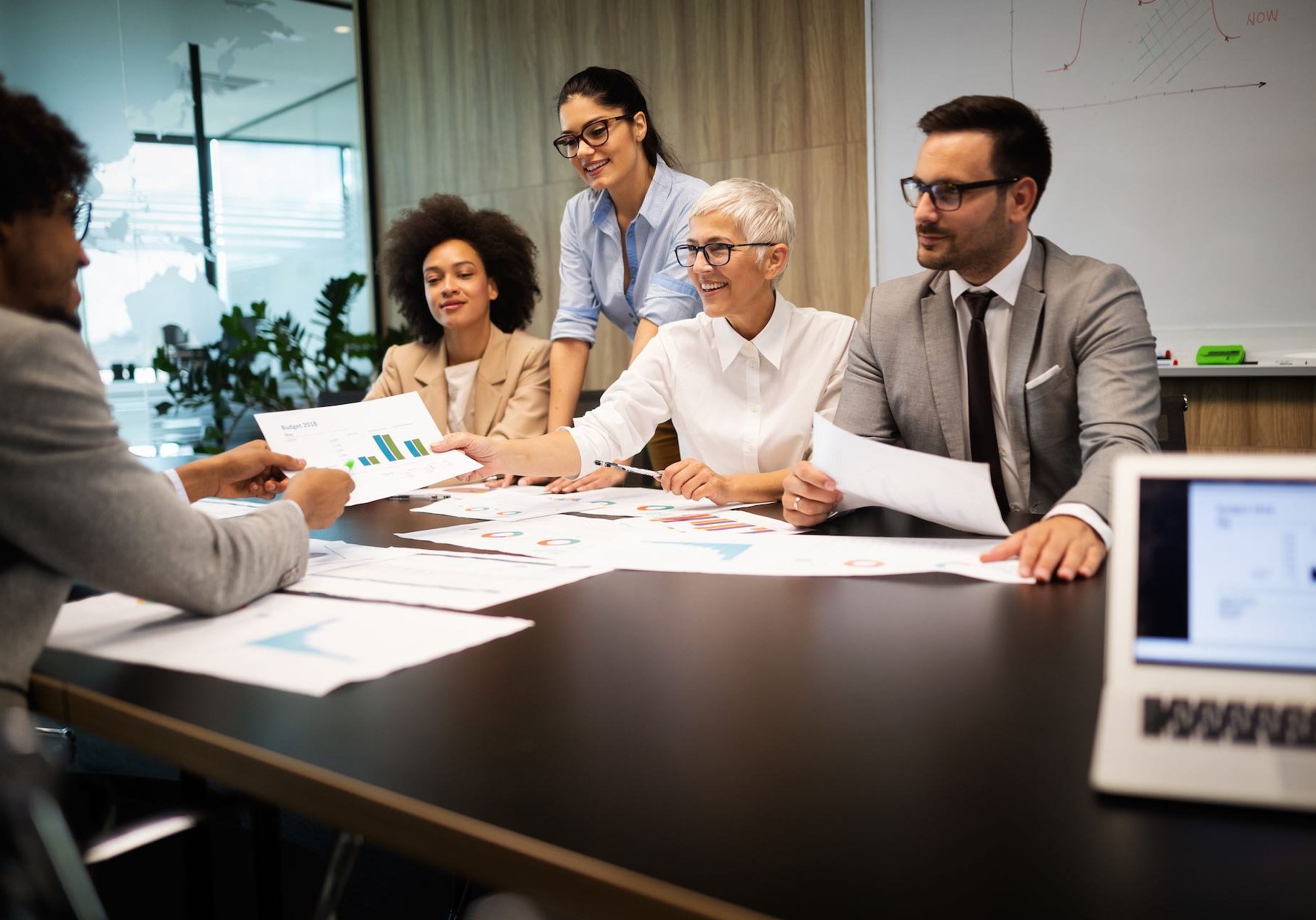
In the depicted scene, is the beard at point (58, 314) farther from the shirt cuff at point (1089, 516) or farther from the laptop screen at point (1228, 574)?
the shirt cuff at point (1089, 516)

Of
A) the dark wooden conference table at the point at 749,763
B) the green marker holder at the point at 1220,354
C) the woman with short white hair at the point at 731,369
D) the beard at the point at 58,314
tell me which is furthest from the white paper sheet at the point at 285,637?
the green marker holder at the point at 1220,354

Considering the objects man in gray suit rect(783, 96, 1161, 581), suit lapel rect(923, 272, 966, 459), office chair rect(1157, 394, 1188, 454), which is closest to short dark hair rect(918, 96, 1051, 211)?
man in gray suit rect(783, 96, 1161, 581)

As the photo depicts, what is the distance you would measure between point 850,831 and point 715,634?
17.4 inches

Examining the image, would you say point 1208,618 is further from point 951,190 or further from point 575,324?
point 575,324

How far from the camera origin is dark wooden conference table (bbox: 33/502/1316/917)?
53 cm

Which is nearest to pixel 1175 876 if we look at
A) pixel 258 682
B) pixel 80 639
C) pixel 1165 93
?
pixel 258 682

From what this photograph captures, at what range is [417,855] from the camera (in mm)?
631

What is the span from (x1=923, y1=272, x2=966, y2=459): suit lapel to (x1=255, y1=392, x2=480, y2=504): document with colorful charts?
900 millimetres

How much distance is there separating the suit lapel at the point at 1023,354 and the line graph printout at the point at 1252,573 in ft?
3.94

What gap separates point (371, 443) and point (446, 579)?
0.64 metres

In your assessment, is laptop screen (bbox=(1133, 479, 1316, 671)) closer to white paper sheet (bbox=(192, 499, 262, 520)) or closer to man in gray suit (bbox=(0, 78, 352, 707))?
man in gray suit (bbox=(0, 78, 352, 707))

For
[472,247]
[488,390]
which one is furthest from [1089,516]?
[472,247]

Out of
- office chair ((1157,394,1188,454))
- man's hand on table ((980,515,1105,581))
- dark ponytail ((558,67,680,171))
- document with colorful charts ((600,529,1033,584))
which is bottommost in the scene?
document with colorful charts ((600,529,1033,584))

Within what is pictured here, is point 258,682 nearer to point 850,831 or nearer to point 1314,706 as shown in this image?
point 850,831
